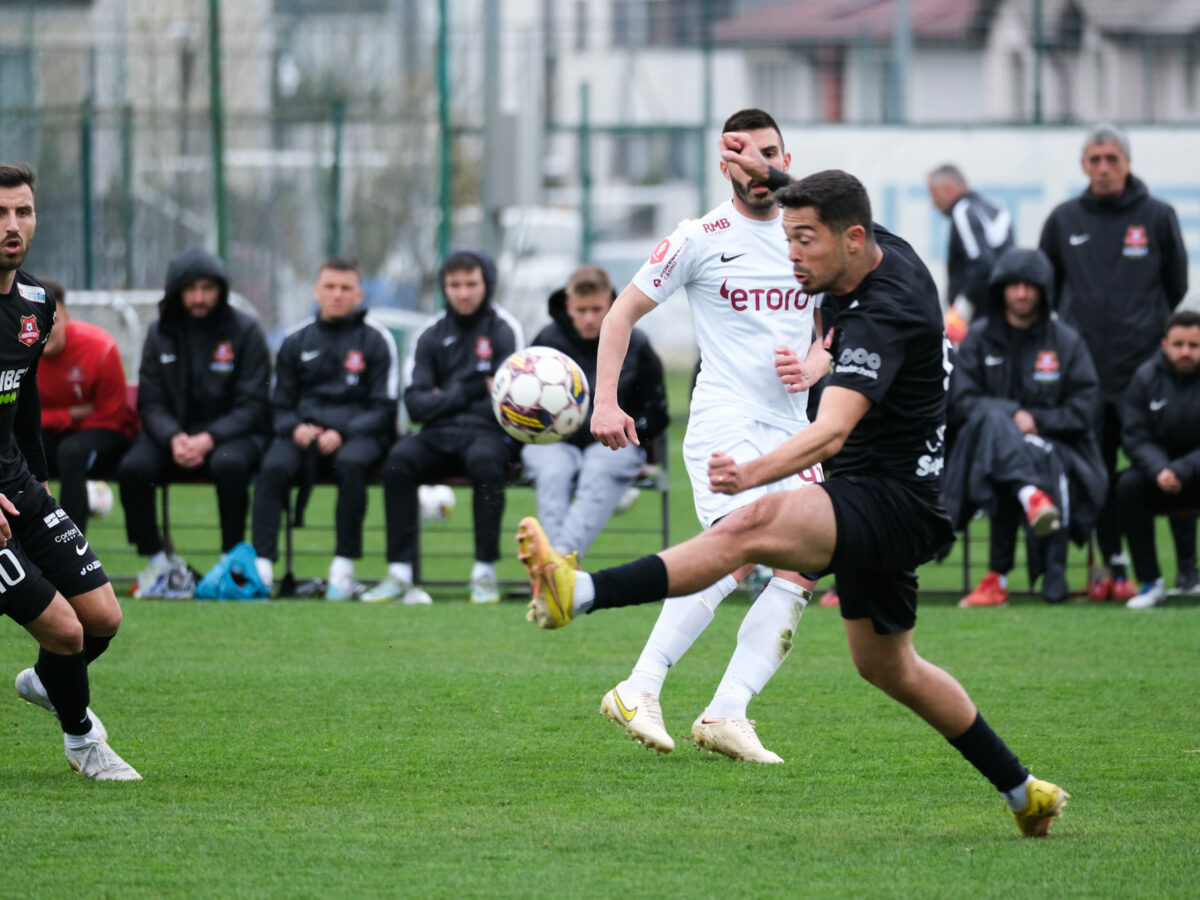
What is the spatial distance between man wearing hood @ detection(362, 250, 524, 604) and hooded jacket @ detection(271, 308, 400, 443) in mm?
194

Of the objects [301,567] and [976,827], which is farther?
[301,567]

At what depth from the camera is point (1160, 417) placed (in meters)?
9.05

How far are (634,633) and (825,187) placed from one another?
4.22 metres

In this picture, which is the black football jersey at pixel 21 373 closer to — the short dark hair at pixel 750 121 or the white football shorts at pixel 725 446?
the white football shorts at pixel 725 446

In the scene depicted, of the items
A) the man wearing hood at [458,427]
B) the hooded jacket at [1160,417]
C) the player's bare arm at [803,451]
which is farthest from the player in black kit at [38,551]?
the hooded jacket at [1160,417]

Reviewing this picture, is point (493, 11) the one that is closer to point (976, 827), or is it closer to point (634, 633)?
point (634, 633)

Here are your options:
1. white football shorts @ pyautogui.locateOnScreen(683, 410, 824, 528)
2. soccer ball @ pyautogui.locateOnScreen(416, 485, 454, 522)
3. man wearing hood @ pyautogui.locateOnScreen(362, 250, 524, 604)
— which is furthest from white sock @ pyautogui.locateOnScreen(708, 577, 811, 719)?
soccer ball @ pyautogui.locateOnScreen(416, 485, 454, 522)

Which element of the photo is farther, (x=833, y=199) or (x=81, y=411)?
(x=81, y=411)

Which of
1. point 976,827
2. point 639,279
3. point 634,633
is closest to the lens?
point 976,827

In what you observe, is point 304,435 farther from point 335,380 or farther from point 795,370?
point 795,370

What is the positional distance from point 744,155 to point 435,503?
6.75 meters

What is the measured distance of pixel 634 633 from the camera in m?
8.14

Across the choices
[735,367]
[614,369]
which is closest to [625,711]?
[614,369]

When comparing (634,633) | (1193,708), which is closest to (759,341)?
(1193,708)
